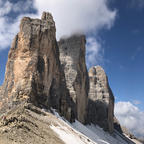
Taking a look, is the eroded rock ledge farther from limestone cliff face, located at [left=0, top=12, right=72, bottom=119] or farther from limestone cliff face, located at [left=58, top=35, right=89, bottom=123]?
limestone cliff face, located at [left=58, top=35, right=89, bottom=123]

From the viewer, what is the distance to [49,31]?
111 ft

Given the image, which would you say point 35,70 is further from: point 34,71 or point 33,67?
point 33,67

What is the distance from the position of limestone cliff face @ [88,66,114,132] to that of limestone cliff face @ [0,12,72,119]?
134 feet

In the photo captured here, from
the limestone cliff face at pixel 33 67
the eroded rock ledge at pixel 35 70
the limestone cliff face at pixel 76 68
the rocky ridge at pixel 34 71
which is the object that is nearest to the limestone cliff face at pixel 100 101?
the limestone cliff face at pixel 76 68

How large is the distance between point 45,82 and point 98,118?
1975 inches

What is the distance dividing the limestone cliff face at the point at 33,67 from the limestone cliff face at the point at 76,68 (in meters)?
19.7

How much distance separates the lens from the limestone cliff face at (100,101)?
7600cm

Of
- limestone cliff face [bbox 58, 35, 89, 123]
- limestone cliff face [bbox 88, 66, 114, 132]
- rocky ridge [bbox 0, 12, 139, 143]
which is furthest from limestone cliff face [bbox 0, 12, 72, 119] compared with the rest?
limestone cliff face [bbox 88, 66, 114, 132]

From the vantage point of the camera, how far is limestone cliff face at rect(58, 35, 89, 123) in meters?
55.6

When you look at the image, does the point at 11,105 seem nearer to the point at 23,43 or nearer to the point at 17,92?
the point at 17,92

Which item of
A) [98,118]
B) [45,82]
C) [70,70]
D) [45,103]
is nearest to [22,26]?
[45,82]

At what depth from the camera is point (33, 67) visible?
29297 millimetres

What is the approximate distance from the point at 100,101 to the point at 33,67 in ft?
184

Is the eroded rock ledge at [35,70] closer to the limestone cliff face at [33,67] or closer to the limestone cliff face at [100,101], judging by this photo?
the limestone cliff face at [33,67]
